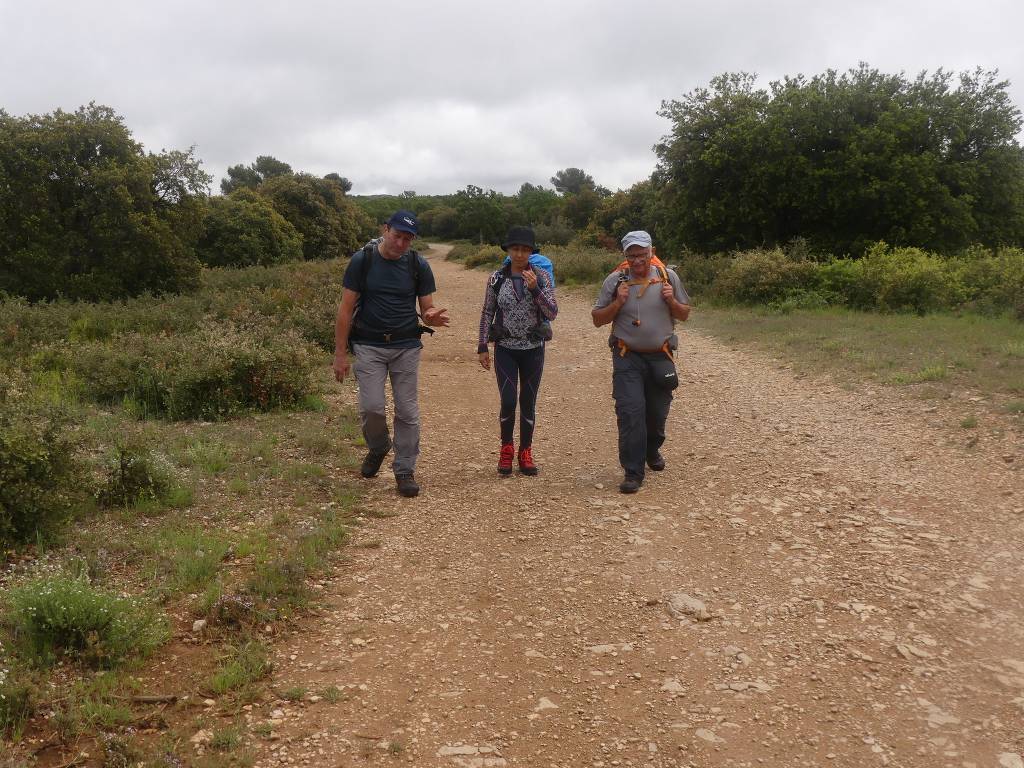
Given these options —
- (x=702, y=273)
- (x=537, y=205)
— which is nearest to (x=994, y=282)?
(x=702, y=273)

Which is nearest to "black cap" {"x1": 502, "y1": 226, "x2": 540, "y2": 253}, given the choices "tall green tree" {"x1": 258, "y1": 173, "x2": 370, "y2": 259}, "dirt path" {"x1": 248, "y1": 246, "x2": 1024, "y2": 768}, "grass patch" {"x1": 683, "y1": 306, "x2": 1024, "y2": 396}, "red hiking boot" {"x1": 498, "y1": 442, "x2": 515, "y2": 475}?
"red hiking boot" {"x1": 498, "y1": 442, "x2": 515, "y2": 475}

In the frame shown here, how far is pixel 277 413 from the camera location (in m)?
7.75

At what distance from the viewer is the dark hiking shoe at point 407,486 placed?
561cm

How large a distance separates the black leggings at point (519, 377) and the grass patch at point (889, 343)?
463cm

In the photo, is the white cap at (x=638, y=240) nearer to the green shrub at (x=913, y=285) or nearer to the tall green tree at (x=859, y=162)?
the green shrub at (x=913, y=285)

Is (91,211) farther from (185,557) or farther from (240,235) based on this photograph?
(240,235)

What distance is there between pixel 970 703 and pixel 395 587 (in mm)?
2718

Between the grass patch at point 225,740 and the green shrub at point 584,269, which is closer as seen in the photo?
the grass patch at point 225,740

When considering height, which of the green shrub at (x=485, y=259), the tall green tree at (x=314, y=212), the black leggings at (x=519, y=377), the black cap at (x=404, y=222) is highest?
the tall green tree at (x=314, y=212)

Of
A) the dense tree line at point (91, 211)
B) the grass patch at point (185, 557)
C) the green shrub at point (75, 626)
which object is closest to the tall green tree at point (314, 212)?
the dense tree line at point (91, 211)

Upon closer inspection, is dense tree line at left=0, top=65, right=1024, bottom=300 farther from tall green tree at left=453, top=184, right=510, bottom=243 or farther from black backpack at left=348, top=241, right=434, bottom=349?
tall green tree at left=453, top=184, right=510, bottom=243

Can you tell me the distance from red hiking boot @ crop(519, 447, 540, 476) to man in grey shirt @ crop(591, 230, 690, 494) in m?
0.75

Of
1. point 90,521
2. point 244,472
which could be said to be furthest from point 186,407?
point 90,521

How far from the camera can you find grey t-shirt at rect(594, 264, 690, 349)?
5578mm
